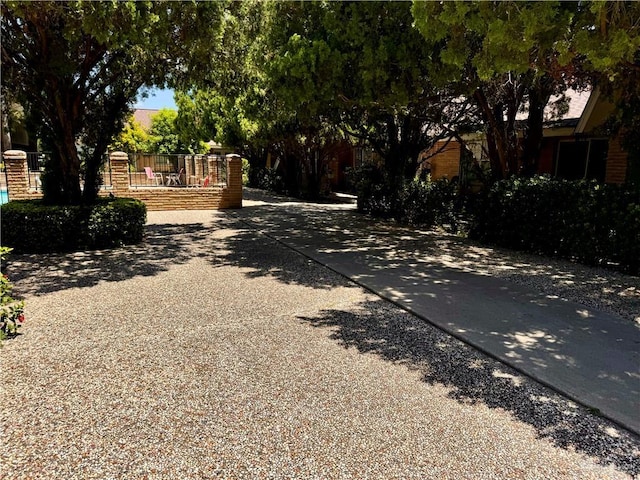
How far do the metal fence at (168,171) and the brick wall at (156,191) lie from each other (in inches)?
31.6

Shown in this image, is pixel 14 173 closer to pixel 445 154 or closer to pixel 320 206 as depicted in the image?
pixel 320 206

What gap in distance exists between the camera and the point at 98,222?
8.49 meters

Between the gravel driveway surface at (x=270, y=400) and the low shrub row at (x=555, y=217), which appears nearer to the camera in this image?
the gravel driveway surface at (x=270, y=400)

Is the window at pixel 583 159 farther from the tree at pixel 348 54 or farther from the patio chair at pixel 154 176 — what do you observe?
the patio chair at pixel 154 176

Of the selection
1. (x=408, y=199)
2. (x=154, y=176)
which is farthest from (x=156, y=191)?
(x=408, y=199)

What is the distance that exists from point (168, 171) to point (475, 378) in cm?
1725

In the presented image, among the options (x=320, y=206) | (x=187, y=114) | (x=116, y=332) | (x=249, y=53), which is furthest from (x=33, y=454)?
(x=187, y=114)

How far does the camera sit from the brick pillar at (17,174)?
44.3 feet

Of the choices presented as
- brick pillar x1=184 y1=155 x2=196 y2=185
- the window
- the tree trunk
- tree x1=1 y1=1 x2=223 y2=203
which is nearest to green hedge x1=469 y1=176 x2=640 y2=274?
the tree trunk

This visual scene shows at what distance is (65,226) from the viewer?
820 cm

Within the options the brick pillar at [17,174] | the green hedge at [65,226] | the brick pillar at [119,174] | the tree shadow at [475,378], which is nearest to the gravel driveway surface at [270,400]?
the tree shadow at [475,378]

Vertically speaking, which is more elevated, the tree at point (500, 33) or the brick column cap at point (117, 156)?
the tree at point (500, 33)

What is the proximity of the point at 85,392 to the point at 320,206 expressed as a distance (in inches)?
573

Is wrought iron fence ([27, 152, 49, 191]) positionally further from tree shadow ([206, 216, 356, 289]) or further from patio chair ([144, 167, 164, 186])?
tree shadow ([206, 216, 356, 289])
